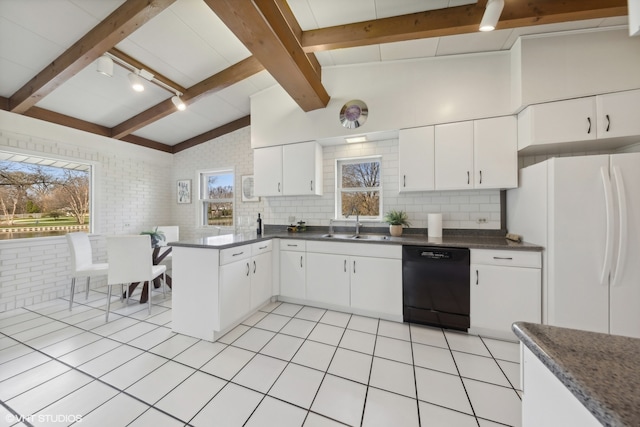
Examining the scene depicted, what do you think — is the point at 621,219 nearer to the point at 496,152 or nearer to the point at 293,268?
the point at 496,152

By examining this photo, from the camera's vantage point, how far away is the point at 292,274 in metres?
2.96

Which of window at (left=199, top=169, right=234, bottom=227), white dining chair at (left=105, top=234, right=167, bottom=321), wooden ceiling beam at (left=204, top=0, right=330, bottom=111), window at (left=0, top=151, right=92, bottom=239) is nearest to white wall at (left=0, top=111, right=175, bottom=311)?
window at (left=0, top=151, right=92, bottom=239)

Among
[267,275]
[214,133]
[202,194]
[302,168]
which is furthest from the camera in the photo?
[202,194]

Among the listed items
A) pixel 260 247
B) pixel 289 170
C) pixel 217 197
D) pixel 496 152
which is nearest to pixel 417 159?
pixel 496 152

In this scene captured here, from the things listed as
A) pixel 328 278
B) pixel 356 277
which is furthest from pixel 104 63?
pixel 356 277

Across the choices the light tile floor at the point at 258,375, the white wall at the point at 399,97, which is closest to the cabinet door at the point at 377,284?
the light tile floor at the point at 258,375

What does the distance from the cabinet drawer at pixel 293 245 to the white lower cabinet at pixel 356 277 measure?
8 centimetres

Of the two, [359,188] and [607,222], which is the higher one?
[359,188]

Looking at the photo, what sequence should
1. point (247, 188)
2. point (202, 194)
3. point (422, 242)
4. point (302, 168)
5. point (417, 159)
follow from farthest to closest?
point (202, 194) < point (247, 188) < point (302, 168) < point (417, 159) < point (422, 242)

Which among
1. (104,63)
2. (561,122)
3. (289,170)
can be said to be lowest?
(289,170)

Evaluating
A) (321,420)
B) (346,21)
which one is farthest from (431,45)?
(321,420)

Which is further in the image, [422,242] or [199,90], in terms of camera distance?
[199,90]

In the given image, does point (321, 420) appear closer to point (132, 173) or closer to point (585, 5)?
point (585, 5)

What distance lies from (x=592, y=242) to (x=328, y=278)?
7.70ft
